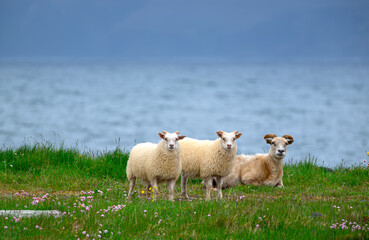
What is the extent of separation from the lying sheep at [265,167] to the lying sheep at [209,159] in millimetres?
1737

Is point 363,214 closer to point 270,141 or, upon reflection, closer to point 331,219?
point 331,219

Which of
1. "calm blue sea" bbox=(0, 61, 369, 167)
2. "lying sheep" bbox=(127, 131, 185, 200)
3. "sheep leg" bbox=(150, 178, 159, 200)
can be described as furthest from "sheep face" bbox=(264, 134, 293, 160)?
"sheep leg" bbox=(150, 178, 159, 200)

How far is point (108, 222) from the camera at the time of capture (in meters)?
8.80

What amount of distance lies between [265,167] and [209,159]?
2.45m

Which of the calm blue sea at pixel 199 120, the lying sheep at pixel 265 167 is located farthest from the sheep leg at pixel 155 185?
the calm blue sea at pixel 199 120

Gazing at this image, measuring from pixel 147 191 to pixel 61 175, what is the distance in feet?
8.69

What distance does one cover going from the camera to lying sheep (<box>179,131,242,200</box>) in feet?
39.9

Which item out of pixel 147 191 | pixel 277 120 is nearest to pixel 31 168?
pixel 147 191

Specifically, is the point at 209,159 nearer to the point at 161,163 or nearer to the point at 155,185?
the point at 161,163

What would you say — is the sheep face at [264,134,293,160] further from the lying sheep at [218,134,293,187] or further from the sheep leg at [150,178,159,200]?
the sheep leg at [150,178,159,200]

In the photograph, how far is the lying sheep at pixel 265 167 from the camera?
540 inches

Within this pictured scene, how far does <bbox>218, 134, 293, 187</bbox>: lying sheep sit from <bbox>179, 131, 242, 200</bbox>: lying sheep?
174 cm

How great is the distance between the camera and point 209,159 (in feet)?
40.1

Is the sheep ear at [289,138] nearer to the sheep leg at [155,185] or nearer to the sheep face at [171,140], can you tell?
the sheep face at [171,140]
